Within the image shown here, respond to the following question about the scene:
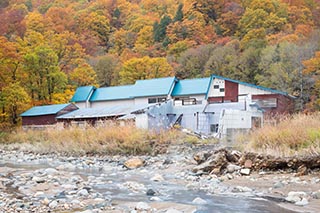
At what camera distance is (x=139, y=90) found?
36.7 m

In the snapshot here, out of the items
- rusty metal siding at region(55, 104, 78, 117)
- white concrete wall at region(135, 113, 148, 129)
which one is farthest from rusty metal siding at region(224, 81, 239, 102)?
rusty metal siding at region(55, 104, 78, 117)

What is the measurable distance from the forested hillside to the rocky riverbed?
78.3 feet

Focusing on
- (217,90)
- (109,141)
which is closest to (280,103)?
(217,90)

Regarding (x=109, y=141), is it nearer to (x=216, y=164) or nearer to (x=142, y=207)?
(x=216, y=164)

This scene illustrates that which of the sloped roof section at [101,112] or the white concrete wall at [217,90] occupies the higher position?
the white concrete wall at [217,90]

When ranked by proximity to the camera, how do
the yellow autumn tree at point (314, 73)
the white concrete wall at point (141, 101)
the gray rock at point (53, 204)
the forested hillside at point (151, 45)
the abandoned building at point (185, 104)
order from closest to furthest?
the gray rock at point (53, 204)
the abandoned building at point (185, 104)
the yellow autumn tree at point (314, 73)
the white concrete wall at point (141, 101)
the forested hillside at point (151, 45)

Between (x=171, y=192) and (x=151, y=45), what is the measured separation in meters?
52.4

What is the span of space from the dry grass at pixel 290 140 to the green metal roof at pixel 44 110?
25.3 m

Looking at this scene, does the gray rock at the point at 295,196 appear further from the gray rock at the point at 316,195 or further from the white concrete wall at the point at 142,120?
the white concrete wall at the point at 142,120

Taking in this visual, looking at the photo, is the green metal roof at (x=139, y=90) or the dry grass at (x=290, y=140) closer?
the dry grass at (x=290, y=140)

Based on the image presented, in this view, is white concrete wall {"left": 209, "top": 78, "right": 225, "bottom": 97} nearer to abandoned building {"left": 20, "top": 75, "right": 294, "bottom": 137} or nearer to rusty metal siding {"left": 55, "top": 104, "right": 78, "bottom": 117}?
abandoned building {"left": 20, "top": 75, "right": 294, "bottom": 137}

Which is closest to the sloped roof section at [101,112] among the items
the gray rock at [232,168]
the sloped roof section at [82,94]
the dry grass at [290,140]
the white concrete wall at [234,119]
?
the sloped roof section at [82,94]

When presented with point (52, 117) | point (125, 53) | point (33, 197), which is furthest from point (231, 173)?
point (125, 53)

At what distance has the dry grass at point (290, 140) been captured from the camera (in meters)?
9.84
